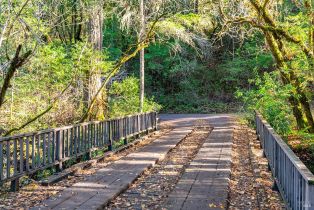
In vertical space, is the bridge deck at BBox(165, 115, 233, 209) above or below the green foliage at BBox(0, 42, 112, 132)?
below

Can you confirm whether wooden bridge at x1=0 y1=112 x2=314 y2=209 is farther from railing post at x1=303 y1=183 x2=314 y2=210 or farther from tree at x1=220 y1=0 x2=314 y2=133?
tree at x1=220 y1=0 x2=314 y2=133

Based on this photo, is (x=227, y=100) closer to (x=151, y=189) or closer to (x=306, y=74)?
(x=306, y=74)

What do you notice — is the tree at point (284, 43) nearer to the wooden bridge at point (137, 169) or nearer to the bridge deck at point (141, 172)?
the wooden bridge at point (137, 169)

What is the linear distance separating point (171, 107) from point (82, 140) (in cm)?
2703

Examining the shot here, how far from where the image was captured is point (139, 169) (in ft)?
28.0

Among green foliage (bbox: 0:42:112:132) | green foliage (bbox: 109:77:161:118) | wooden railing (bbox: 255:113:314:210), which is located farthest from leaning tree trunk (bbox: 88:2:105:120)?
wooden railing (bbox: 255:113:314:210)

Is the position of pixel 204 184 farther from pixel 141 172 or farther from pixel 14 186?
pixel 14 186

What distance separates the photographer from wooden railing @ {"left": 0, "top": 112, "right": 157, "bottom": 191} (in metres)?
6.69

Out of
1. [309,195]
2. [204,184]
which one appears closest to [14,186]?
[204,184]

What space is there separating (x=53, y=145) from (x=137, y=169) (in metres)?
1.78

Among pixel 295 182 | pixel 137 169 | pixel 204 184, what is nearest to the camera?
pixel 295 182

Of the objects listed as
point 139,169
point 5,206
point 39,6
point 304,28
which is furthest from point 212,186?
point 304,28

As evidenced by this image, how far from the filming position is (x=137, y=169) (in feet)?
28.1

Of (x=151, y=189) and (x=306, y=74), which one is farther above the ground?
(x=306, y=74)
